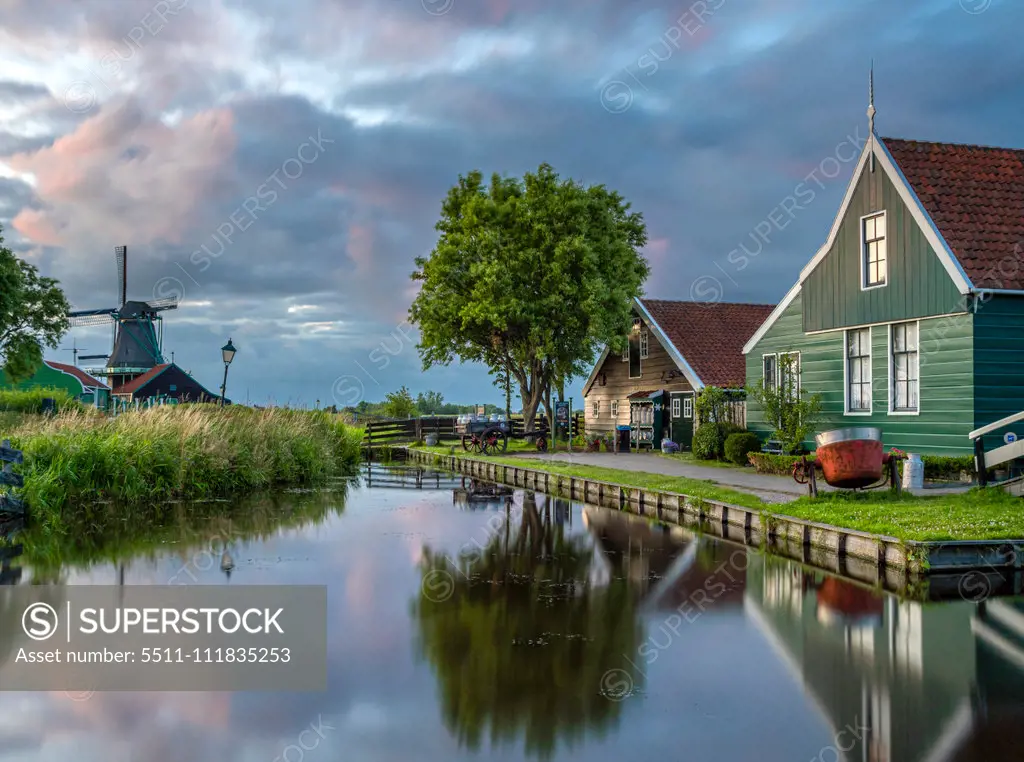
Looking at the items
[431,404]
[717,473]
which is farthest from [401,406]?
[717,473]

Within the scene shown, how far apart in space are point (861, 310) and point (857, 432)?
7544 mm

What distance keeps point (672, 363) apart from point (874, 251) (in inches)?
498

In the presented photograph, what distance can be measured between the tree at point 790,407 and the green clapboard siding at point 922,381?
0.28 meters

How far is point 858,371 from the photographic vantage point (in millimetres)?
20250

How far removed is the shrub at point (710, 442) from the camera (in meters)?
25.6

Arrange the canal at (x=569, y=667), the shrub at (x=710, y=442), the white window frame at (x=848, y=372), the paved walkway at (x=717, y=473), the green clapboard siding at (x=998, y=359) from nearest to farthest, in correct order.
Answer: the canal at (x=569, y=667) → the paved walkway at (x=717, y=473) → the green clapboard siding at (x=998, y=359) → the white window frame at (x=848, y=372) → the shrub at (x=710, y=442)

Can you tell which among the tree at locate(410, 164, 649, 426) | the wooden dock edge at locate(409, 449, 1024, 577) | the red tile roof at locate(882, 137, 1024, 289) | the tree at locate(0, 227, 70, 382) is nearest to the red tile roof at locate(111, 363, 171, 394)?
the tree at locate(0, 227, 70, 382)

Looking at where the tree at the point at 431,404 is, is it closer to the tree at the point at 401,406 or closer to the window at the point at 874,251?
the tree at the point at 401,406

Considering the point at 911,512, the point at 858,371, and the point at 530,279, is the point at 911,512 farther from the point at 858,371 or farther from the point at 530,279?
the point at 530,279

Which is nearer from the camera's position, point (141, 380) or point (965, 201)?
point (965, 201)

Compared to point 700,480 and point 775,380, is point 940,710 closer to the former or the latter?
point 700,480

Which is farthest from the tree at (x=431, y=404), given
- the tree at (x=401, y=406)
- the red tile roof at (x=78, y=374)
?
the red tile roof at (x=78, y=374)

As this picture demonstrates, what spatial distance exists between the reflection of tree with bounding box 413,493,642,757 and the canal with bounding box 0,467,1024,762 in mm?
27

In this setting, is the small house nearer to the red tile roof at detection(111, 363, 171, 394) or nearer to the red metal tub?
the red tile roof at detection(111, 363, 171, 394)
